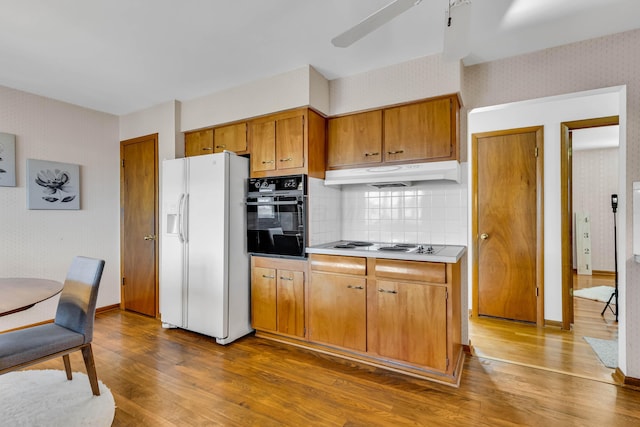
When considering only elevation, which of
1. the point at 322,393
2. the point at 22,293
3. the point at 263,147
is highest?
the point at 263,147

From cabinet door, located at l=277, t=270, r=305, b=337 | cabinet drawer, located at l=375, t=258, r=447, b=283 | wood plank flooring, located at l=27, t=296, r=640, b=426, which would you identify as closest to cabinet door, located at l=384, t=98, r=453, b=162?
cabinet drawer, located at l=375, t=258, r=447, b=283

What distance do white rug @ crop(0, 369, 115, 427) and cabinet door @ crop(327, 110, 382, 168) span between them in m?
2.56

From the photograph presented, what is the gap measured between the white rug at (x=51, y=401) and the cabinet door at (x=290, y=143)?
2.21 meters

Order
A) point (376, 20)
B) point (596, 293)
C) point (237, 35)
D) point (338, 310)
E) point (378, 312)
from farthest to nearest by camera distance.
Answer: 1. point (596, 293)
2. point (338, 310)
3. point (378, 312)
4. point (237, 35)
5. point (376, 20)

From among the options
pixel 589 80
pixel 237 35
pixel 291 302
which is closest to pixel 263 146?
pixel 237 35

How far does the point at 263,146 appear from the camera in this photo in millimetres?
3143

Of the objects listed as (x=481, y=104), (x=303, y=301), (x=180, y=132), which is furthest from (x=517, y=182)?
(x=180, y=132)

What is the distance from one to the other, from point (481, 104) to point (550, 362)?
7.26 feet

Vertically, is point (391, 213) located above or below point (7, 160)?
below

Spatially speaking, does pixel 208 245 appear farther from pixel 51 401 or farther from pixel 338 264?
pixel 51 401

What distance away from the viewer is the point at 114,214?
412 cm

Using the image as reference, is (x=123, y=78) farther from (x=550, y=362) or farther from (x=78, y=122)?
(x=550, y=362)

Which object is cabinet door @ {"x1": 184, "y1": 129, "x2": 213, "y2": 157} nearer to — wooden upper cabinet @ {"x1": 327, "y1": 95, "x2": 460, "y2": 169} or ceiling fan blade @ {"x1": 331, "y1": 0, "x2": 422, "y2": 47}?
wooden upper cabinet @ {"x1": 327, "y1": 95, "x2": 460, "y2": 169}

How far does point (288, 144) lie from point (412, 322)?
1.88m
